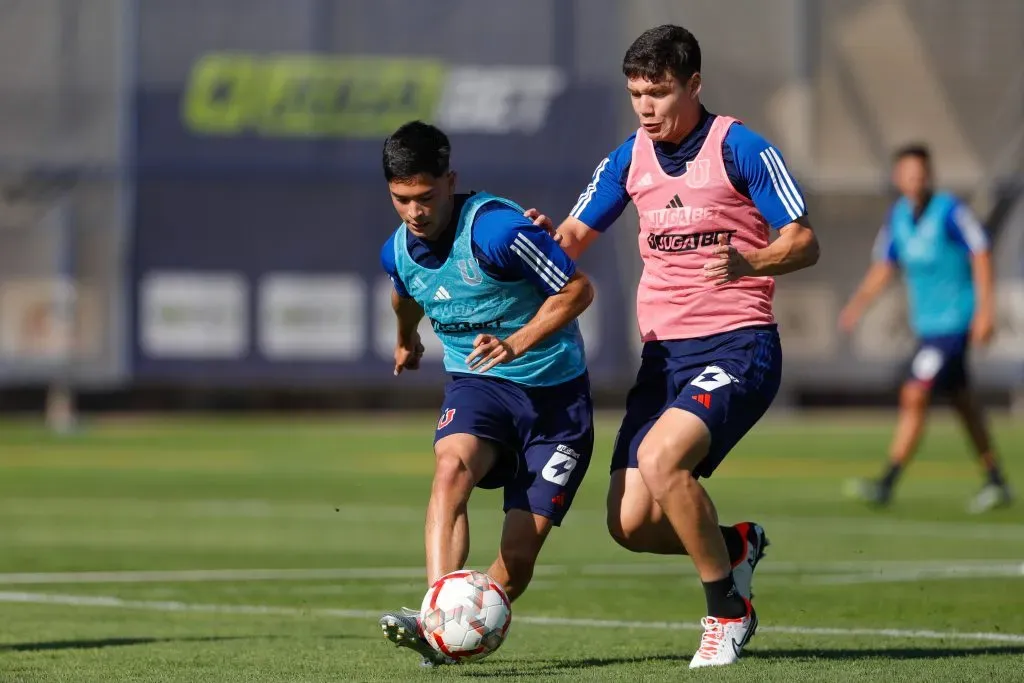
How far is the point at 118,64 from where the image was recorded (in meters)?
27.4

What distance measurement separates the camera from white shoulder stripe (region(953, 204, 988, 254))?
14.2m

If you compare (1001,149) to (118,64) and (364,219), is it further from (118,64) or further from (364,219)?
(118,64)

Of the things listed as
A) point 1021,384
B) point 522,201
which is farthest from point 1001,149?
point 522,201

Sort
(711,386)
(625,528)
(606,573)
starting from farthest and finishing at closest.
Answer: (606,573) → (625,528) → (711,386)

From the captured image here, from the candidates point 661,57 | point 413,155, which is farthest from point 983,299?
point 413,155

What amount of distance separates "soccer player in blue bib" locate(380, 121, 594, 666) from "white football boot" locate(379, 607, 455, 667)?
0.13m

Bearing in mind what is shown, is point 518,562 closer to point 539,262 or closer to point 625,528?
point 625,528

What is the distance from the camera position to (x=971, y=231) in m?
14.3

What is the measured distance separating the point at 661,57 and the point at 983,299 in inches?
297

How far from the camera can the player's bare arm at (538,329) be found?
21.6 feet

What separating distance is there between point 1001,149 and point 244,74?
1047 centimetres

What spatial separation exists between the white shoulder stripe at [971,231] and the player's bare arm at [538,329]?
7870mm

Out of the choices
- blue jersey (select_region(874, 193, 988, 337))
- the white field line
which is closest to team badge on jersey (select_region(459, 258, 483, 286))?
the white field line

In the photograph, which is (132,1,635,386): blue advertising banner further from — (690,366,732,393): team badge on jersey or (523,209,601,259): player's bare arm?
(690,366,732,393): team badge on jersey
